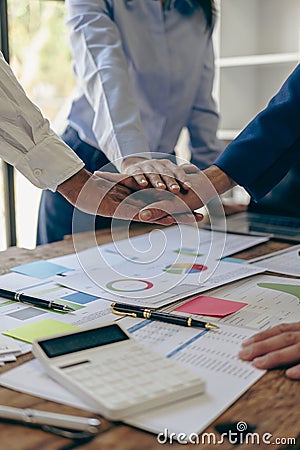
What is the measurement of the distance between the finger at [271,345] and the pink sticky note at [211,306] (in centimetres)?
15

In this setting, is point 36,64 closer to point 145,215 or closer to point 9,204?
point 9,204

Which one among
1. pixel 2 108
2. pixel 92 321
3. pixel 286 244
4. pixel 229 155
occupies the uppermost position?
pixel 2 108

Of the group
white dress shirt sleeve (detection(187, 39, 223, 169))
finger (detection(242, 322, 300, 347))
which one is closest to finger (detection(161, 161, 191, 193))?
finger (detection(242, 322, 300, 347))

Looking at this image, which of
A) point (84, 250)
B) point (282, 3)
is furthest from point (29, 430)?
point (282, 3)

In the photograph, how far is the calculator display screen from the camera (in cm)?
70

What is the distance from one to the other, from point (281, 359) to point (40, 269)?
56 cm

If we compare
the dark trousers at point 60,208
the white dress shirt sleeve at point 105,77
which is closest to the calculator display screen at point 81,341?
the white dress shirt sleeve at point 105,77

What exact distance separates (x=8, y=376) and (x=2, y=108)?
49 cm

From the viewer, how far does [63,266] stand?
117 centimetres

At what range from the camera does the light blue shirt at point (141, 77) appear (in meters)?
1.41

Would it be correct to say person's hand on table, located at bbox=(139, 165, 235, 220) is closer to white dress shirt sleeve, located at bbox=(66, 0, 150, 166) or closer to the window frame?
white dress shirt sleeve, located at bbox=(66, 0, 150, 166)

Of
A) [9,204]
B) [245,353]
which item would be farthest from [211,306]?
[9,204]

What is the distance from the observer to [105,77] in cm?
142

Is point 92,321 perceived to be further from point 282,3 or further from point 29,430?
point 282,3
